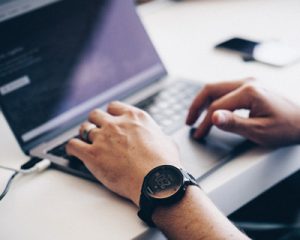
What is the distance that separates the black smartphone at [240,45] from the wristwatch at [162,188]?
19.6 inches

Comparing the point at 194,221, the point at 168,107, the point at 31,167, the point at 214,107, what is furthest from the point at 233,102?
the point at 31,167

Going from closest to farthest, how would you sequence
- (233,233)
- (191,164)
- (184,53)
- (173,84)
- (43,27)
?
(233,233) < (191,164) < (43,27) < (173,84) < (184,53)

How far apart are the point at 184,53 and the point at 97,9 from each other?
286mm

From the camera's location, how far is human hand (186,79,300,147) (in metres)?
0.67

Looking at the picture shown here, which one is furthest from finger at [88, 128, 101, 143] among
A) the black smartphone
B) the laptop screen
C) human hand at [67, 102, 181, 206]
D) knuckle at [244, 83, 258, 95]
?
the black smartphone

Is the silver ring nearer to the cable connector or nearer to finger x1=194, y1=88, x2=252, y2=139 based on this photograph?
the cable connector

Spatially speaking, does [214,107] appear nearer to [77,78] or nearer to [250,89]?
[250,89]

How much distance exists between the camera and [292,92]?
2.66 feet

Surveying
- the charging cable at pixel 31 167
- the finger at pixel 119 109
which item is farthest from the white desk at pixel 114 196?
the finger at pixel 119 109

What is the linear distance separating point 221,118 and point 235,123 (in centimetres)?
3

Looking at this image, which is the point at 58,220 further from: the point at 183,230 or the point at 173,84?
the point at 173,84

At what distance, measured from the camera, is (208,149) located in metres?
0.67

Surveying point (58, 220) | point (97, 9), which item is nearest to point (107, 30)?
point (97, 9)

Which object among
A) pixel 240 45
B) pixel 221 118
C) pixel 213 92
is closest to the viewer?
pixel 221 118
